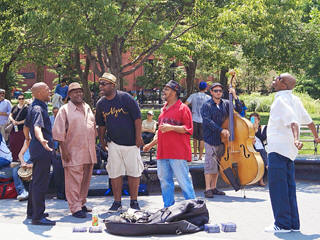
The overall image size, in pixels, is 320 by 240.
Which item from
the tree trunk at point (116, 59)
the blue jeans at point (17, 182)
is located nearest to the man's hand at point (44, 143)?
the blue jeans at point (17, 182)

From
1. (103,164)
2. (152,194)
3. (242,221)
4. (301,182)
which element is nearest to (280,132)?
(242,221)

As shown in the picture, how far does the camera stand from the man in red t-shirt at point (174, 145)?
7.82m

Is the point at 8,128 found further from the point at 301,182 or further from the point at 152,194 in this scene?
the point at 301,182

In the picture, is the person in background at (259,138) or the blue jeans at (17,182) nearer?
the blue jeans at (17,182)

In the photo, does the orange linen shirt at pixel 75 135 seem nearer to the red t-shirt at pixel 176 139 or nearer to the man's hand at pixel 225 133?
the red t-shirt at pixel 176 139

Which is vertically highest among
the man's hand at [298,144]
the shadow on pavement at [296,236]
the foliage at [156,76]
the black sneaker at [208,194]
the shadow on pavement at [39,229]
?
the foliage at [156,76]

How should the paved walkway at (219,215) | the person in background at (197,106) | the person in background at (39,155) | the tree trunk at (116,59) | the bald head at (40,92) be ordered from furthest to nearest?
the tree trunk at (116,59)
the person in background at (197,106)
the bald head at (40,92)
the person in background at (39,155)
the paved walkway at (219,215)

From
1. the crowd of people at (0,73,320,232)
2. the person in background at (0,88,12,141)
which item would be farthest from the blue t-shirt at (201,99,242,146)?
the person in background at (0,88,12,141)

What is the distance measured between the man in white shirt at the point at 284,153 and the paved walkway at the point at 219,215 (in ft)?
0.68

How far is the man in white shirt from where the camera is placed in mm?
6570

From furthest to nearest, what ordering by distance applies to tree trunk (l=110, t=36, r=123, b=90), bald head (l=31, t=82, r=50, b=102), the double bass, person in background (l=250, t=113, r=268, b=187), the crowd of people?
tree trunk (l=110, t=36, r=123, b=90) → person in background (l=250, t=113, r=268, b=187) → the double bass → bald head (l=31, t=82, r=50, b=102) → the crowd of people

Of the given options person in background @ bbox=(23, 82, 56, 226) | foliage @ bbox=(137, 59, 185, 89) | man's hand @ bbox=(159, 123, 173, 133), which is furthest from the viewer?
foliage @ bbox=(137, 59, 185, 89)

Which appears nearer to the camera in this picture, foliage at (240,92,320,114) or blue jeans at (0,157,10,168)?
blue jeans at (0,157,10,168)

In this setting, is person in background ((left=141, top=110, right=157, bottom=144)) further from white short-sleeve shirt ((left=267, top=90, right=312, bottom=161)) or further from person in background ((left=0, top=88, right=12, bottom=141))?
white short-sleeve shirt ((left=267, top=90, right=312, bottom=161))
